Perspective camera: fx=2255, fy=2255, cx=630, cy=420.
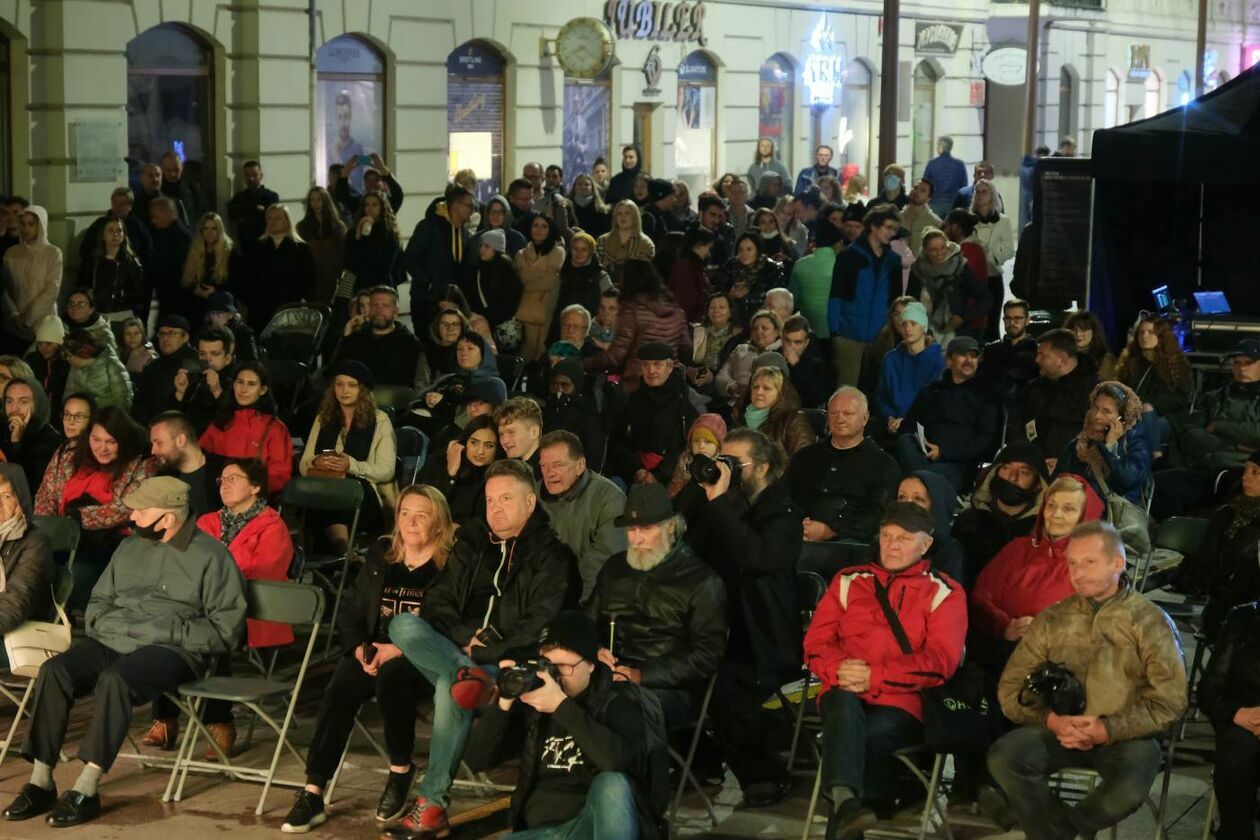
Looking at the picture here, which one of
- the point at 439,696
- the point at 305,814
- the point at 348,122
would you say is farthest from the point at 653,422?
the point at 348,122

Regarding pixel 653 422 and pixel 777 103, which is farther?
pixel 777 103

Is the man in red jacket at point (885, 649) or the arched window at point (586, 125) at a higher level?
the arched window at point (586, 125)

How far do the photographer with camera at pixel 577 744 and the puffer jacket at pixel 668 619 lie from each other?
3.07 feet

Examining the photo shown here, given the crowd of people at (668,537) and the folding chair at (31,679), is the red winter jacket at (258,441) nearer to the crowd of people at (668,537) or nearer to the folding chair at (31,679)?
the crowd of people at (668,537)

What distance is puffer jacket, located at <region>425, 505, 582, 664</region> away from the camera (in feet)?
29.5

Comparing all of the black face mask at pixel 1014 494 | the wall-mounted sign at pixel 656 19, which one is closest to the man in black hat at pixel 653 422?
the black face mask at pixel 1014 494

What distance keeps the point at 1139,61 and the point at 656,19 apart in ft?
79.5

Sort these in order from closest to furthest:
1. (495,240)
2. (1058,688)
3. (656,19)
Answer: (1058,688) → (495,240) → (656,19)

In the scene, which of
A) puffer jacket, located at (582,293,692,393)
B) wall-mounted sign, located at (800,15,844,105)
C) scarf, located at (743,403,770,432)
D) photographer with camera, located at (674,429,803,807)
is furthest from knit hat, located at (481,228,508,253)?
wall-mounted sign, located at (800,15,844,105)

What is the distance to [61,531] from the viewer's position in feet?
34.8

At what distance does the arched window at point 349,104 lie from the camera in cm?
2364

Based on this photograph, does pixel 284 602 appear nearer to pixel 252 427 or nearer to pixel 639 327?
pixel 252 427

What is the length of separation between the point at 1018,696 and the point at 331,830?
8.91ft

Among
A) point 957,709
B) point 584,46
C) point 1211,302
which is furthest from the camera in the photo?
point 584,46
